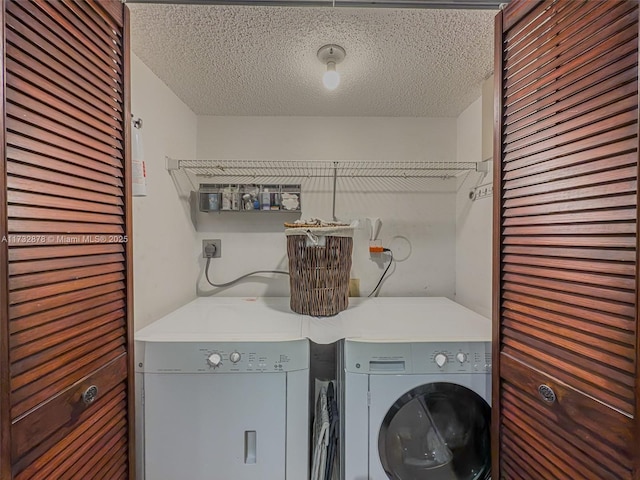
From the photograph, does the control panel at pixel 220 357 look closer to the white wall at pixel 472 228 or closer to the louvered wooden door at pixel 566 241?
the louvered wooden door at pixel 566 241

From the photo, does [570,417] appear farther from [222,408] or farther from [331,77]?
[331,77]

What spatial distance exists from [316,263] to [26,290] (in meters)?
0.95

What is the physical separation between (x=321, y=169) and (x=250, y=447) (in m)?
1.52

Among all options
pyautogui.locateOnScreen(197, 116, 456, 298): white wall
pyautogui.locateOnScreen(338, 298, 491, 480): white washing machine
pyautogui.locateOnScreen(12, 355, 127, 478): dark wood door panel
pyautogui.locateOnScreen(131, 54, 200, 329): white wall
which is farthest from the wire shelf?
pyautogui.locateOnScreen(12, 355, 127, 478): dark wood door panel

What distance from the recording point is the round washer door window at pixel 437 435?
111 centimetres

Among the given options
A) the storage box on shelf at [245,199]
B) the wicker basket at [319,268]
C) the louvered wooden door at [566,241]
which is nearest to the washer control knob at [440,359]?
the louvered wooden door at [566,241]

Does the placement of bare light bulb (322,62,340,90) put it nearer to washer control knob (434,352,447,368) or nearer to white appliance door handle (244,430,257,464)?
washer control knob (434,352,447,368)

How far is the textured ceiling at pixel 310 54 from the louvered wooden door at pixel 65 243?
304 millimetres

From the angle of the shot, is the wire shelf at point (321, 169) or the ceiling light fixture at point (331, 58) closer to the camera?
the ceiling light fixture at point (331, 58)

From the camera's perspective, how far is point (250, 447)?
1.12 meters

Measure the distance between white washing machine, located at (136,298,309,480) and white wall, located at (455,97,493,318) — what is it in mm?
1097

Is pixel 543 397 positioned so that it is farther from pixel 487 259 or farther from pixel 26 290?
pixel 26 290

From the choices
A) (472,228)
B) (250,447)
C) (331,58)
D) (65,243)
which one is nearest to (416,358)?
(250,447)

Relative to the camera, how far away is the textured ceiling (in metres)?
1.05
